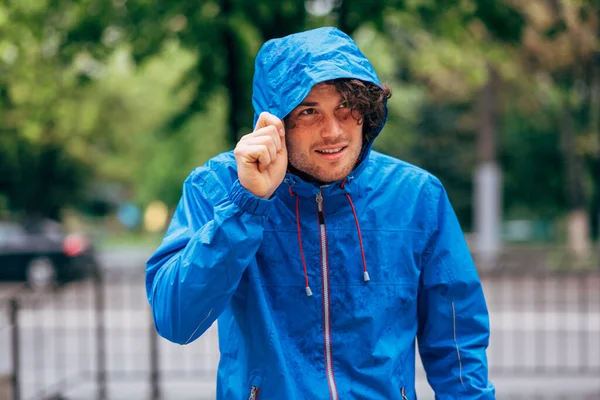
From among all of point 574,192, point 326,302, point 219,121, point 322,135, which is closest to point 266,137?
point 322,135

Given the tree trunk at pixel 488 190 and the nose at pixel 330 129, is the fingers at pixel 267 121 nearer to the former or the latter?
the nose at pixel 330 129

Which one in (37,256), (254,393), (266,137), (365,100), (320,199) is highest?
(365,100)

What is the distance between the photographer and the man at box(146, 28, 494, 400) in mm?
1749

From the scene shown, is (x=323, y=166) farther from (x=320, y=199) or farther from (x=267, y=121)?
(x=267, y=121)

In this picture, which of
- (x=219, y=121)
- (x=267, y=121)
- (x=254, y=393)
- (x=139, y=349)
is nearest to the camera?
(x=267, y=121)

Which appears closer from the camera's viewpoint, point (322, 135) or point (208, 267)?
point (208, 267)

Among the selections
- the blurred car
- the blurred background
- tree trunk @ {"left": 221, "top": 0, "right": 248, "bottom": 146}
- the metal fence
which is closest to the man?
the blurred background

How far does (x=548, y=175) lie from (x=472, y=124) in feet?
14.9

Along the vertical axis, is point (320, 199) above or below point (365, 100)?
below

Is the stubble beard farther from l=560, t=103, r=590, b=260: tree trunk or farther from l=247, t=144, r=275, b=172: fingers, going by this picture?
l=560, t=103, r=590, b=260: tree trunk

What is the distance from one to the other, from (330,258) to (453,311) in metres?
0.36

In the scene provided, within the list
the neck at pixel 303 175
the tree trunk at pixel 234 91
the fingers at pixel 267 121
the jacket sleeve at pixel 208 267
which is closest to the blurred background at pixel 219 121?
the tree trunk at pixel 234 91

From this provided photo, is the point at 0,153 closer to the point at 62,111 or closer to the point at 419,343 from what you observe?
the point at 62,111

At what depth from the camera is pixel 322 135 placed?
178cm
